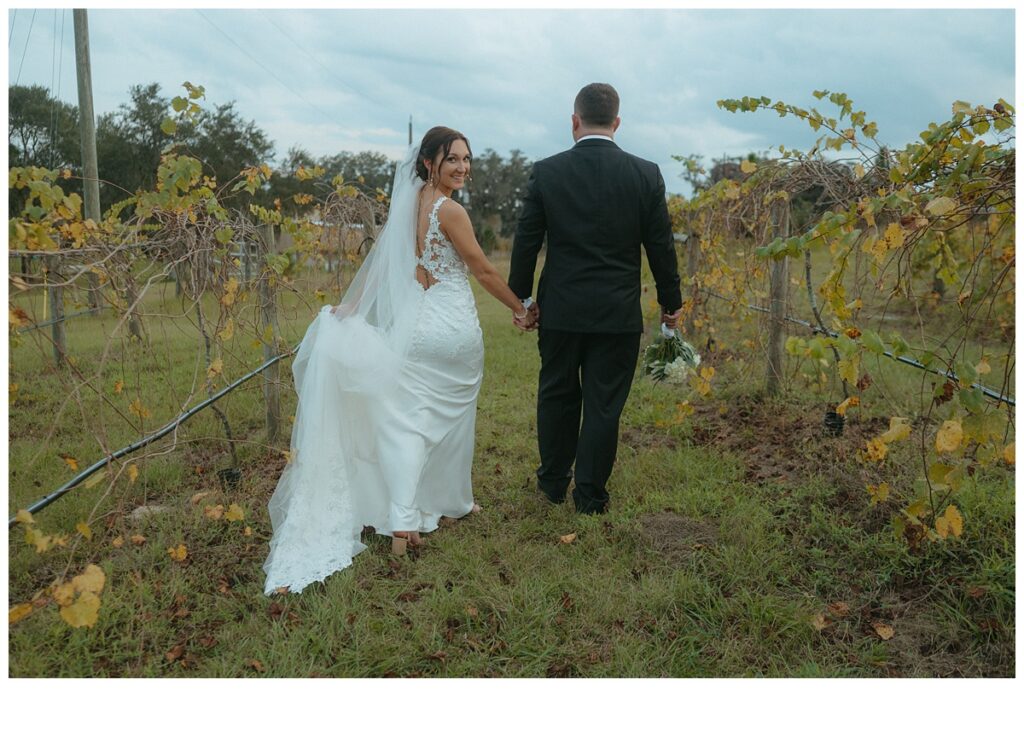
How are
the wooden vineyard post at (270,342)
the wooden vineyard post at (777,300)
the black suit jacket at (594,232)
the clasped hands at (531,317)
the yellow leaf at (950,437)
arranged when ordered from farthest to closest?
the wooden vineyard post at (777,300), the wooden vineyard post at (270,342), the clasped hands at (531,317), the black suit jacket at (594,232), the yellow leaf at (950,437)

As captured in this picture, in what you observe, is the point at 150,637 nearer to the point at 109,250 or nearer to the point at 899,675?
the point at 109,250

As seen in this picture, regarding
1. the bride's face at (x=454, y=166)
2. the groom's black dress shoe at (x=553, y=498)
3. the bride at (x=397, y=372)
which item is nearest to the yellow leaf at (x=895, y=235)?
the bride at (x=397, y=372)

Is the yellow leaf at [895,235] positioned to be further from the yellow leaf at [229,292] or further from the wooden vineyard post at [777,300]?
the yellow leaf at [229,292]

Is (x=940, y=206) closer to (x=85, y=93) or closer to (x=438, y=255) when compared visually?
(x=438, y=255)

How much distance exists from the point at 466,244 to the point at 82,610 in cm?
206

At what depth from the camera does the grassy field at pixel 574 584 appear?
98.2 inches

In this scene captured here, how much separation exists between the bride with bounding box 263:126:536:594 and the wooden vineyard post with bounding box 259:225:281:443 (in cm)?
94

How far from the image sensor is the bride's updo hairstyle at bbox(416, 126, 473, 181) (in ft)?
10.8

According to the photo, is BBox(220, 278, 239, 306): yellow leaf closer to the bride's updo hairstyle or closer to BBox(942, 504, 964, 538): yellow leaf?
the bride's updo hairstyle

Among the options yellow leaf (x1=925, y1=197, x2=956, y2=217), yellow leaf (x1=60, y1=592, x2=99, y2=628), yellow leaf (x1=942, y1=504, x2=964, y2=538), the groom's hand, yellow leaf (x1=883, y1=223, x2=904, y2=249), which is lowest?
yellow leaf (x1=60, y1=592, x2=99, y2=628)

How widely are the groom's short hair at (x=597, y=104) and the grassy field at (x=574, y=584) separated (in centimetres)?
186

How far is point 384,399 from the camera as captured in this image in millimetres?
3336

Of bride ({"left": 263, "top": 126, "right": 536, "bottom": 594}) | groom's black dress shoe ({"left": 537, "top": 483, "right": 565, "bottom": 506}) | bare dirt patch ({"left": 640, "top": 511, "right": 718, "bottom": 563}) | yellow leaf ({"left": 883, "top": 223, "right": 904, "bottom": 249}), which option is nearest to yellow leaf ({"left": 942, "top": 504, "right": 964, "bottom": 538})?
yellow leaf ({"left": 883, "top": 223, "right": 904, "bottom": 249})

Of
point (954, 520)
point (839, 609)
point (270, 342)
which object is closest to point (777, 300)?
point (839, 609)
